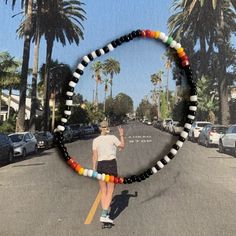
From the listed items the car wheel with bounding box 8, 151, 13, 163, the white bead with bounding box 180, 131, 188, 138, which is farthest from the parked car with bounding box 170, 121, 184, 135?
the car wheel with bounding box 8, 151, 13, 163

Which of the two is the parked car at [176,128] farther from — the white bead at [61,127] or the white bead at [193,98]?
the white bead at [61,127]

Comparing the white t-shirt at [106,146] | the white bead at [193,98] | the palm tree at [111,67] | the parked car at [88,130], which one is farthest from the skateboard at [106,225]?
the white bead at [193,98]

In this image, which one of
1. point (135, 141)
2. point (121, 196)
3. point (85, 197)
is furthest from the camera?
point (85, 197)

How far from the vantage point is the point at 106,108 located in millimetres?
3963

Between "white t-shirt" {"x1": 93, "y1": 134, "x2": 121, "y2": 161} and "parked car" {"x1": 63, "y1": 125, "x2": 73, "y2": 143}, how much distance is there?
26.3 inches

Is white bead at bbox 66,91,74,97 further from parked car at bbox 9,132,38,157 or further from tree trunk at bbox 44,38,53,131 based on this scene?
parked car at bbox 9,132,38,157

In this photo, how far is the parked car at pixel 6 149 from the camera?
70.9 ft

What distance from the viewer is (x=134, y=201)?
9438mm

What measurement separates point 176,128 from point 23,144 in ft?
75.8

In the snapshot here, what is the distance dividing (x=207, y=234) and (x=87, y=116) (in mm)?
3787

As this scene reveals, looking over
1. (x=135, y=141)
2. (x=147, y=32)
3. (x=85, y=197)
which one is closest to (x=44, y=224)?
(x=85, y=197)

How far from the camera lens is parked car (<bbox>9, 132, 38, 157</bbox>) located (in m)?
25.0

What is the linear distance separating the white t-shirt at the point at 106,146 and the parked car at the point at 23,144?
1986 centimetres

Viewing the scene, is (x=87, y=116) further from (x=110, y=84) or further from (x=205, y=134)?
(x=205, y=134)
